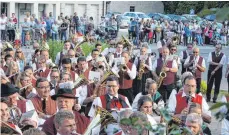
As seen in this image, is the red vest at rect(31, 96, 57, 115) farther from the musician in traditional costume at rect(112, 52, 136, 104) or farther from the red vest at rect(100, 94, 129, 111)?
the musician in traditional costume at rect(112, 52, 136, 104)

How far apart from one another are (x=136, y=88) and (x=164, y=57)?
122 cm

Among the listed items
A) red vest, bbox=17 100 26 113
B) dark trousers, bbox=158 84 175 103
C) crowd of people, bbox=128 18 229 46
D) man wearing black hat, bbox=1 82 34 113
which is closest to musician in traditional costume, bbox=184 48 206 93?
dark trousers, bbox=158 84 175 103

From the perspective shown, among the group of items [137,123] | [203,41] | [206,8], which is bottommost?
[203,41]

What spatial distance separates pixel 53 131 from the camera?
20.2 ft

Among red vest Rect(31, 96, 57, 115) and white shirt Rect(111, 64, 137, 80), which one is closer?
red vest Rect(31, 96, 57, 115)

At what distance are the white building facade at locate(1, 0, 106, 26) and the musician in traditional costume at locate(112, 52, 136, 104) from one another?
20808 millimetres

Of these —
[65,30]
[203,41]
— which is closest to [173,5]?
[203,41]

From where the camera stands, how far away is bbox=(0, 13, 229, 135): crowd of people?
599 cm

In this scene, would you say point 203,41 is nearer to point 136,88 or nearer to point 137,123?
point 136,88

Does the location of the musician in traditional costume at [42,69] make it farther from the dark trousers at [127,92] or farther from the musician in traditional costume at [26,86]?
the musician in traditional costume at [26,86]

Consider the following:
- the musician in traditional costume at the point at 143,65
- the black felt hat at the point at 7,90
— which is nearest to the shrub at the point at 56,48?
the musician in traditional costume at the point at 143,65

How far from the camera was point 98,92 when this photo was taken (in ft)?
31.1

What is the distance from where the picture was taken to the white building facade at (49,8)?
34681 millimetres

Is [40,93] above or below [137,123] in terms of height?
below
